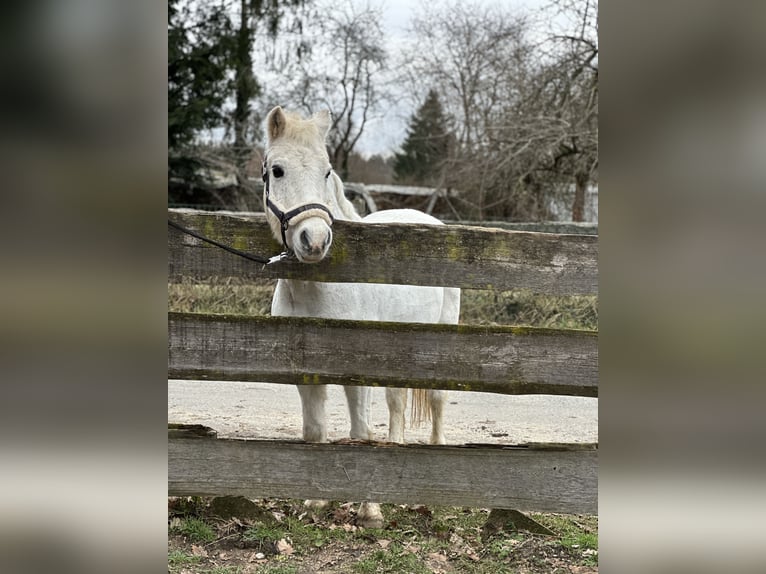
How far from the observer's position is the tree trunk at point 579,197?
10.9 m

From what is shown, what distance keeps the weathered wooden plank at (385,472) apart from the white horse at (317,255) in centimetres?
43

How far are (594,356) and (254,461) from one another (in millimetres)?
1500

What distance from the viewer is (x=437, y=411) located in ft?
13.0

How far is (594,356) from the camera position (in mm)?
2484

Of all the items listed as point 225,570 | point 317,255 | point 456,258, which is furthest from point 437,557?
point 317,255

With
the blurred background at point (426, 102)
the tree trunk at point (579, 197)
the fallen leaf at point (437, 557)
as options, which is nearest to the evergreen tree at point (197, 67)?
the blurred background at point (426, 102)

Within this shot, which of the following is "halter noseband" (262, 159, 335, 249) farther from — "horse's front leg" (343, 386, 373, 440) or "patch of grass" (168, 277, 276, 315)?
"patch of grass" (168, 277, 276, 315)

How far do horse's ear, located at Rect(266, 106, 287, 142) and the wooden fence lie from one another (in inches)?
16.8

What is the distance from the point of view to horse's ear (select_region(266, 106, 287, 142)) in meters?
2.65

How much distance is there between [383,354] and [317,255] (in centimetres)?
50
